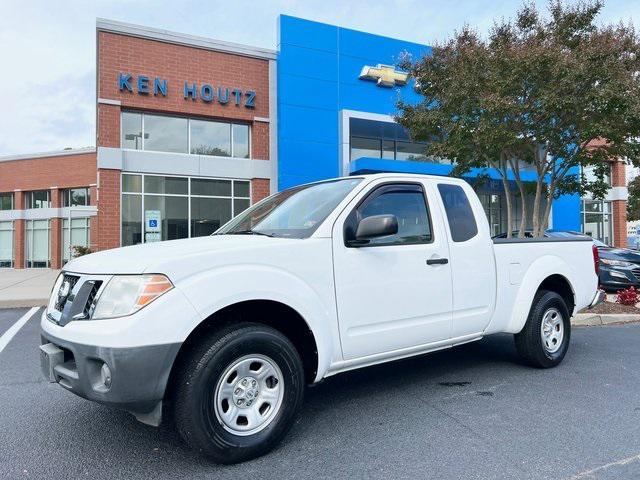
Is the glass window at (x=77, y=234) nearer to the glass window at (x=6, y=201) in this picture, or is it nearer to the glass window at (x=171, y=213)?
the glass window at (x=6, y=201)

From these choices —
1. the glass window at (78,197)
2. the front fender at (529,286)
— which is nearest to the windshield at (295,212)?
the front fender at (529,286)

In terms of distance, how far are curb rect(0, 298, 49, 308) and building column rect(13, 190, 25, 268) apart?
71.7ft

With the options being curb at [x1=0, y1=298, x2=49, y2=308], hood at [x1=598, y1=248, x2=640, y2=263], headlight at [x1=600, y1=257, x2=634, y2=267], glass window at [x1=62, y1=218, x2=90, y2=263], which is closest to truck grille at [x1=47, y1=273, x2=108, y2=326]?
curb at [x1=0, y1=298, x2=49, y2=308]

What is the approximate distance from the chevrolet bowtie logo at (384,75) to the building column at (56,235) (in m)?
20.7

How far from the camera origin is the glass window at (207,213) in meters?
17.2

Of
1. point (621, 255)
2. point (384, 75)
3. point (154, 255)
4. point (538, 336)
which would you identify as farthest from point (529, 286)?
point (384, 75)

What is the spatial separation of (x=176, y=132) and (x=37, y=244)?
60.2 feet

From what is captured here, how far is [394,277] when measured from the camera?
3768 mm

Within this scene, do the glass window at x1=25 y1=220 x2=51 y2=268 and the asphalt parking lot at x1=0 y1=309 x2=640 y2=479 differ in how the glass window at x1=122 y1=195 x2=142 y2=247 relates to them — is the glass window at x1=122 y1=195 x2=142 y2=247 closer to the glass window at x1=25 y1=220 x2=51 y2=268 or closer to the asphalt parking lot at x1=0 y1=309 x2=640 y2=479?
the asphalt parking lot at x1=0 y1=309 x2=640 y2=479

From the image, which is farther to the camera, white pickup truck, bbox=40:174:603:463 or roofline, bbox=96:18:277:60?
roofline, bbox=96:18:277:60

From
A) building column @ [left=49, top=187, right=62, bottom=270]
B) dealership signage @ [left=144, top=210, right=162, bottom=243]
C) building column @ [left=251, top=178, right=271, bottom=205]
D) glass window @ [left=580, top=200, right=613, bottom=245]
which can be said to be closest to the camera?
dealership signage @ [left=144, top=210, right=162, bottom=243]

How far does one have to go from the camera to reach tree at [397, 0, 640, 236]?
10047mm

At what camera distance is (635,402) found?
4164 millimetres

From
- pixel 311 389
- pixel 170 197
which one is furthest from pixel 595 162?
pixel 170 197
